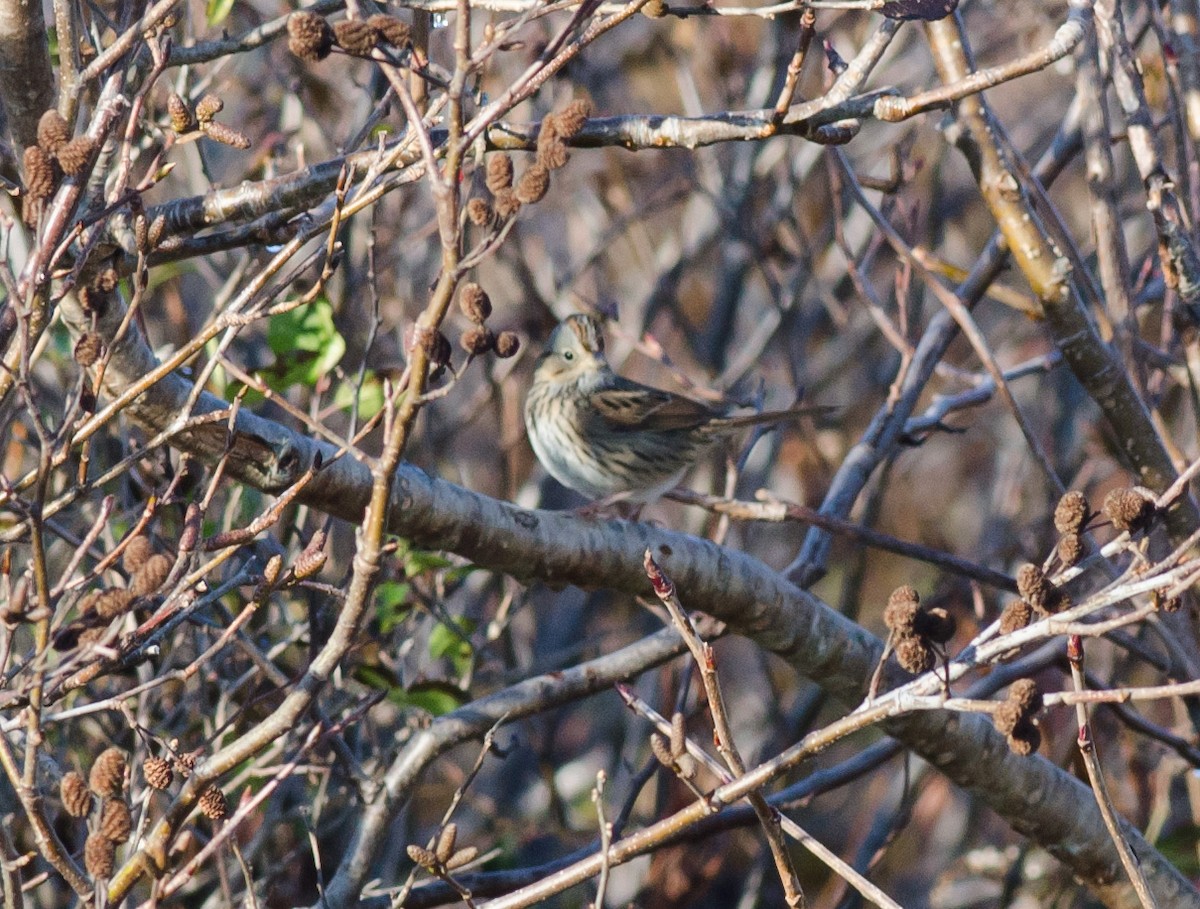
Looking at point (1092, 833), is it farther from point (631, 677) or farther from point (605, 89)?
point (605, 89)

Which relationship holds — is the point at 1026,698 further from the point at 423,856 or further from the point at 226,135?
the point at 226,135

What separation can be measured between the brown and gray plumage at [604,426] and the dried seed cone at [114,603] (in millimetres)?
2872

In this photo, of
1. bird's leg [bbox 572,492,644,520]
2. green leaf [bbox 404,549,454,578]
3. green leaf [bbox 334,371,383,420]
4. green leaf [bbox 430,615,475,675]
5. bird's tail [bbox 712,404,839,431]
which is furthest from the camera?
bird's leg [bbox 572,492,644,520]

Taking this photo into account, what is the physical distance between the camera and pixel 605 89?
21.4 feet

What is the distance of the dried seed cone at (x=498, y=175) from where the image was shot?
1.72 metres

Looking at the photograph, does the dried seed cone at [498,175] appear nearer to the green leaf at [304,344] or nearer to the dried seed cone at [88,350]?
the dried seed cone at [88,350]

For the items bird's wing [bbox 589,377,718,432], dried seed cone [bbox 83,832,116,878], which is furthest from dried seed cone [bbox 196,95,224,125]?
bird's wing [bbox 589,377,718,432]

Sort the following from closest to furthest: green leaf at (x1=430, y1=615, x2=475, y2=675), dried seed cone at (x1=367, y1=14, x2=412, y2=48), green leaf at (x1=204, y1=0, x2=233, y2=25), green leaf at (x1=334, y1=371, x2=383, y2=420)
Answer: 1. dried seed cone at (x1=367, y1=14, x2=412, y2=48)
2. green leaf at (x1=204, y1=0, x2=233, y2=25)
3. green leaf at (x1=334, y1=371, x2=383, y2=420)
4. green leaf at (x1=430, y1=615, x2=475, y2=675)

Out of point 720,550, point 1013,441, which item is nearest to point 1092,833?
point 720,550

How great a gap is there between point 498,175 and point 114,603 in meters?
0.71

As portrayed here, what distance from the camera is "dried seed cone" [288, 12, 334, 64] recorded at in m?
1.69

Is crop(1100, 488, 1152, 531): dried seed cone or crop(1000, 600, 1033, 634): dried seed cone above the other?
crop(1100, 488, 1152, 531): dried seed cone

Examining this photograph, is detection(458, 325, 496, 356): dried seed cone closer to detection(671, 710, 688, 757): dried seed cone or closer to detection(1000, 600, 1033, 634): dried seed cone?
detection(671, 710, 688, 757): dried seed cone

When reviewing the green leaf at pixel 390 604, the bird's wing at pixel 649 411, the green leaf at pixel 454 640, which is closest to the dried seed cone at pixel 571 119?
the green leaf at pixel 390 604
